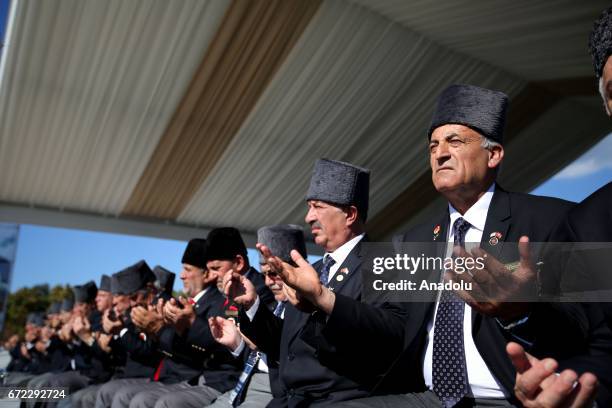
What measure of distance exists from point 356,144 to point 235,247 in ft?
20.1

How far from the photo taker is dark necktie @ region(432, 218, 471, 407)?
202cm

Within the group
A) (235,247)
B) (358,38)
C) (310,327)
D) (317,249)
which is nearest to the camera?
(310,327)

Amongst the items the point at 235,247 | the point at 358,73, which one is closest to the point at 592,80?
the point at 358,73

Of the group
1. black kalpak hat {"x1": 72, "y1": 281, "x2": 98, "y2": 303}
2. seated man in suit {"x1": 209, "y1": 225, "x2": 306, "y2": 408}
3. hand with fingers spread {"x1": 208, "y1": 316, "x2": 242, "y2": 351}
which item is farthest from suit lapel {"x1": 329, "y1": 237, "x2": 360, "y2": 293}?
black kalpak hat {"x1": 72, "y1": 281, "x2": 98, "y2": 303}

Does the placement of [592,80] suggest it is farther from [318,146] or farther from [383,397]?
[383,397]

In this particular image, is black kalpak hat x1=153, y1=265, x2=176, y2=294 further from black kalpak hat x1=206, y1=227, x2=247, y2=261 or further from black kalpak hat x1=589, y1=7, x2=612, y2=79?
black kalpak hat x1=589, y1=7, x2=612, y2=79

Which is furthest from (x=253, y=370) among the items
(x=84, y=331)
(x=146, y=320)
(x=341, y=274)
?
(x=84, y=331)

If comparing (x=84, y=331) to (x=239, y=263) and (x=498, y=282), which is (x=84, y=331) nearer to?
(x=239, y=263)

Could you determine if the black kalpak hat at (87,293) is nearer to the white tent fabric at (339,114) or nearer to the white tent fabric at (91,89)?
the white tent fabric at (91,89)

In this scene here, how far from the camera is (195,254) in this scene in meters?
5.34

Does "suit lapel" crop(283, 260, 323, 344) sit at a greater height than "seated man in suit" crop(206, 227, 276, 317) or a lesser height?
greater

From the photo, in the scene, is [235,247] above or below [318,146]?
below

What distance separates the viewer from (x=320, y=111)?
952 cm

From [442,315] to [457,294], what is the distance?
249 mm
